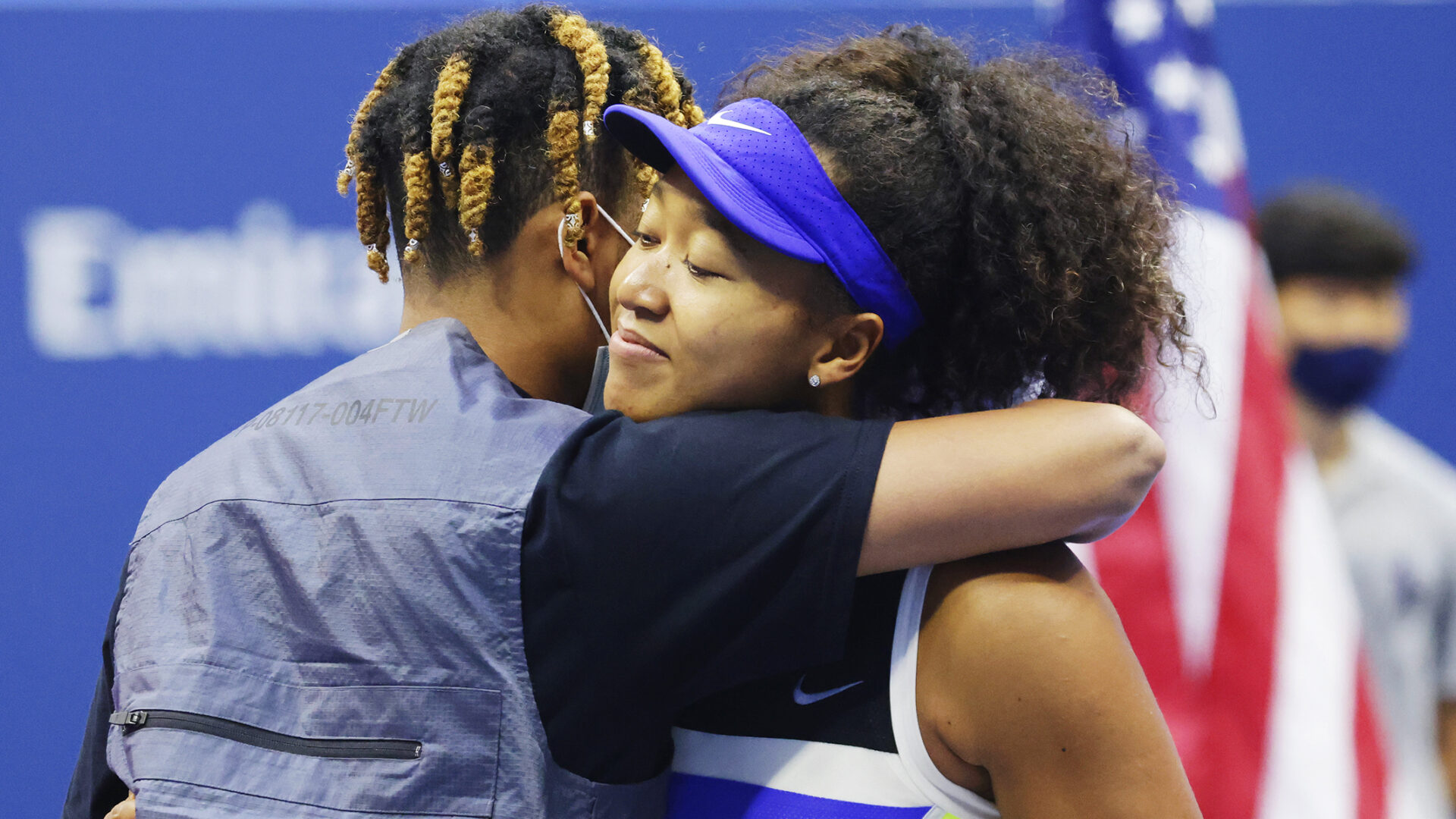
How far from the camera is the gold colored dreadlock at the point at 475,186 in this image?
1.55 m

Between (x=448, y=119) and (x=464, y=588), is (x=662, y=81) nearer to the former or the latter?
(x=448, y=119)

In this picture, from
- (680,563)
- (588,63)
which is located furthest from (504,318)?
(680,563)

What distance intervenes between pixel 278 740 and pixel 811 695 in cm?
53

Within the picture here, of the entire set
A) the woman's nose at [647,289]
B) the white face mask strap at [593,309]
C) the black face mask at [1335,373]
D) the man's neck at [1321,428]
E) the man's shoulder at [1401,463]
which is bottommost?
the man's shoulder at [1401,463]

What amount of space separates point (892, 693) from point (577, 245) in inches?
28.5

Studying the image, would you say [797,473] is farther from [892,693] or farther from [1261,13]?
[1261,13]

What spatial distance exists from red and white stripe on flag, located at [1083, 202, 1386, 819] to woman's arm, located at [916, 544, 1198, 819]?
1.45m

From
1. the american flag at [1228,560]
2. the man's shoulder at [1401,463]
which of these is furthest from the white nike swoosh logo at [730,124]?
the man's shoulder at [1401,463]

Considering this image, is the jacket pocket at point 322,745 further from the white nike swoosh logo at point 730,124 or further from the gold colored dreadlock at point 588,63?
the gold colored dreadlock at point 588,63

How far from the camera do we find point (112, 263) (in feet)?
11.2

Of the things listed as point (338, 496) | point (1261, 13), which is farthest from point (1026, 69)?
point (1261, 13)

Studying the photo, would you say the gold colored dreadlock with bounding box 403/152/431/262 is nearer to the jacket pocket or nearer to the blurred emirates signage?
the jacket pocket

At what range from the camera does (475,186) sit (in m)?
1.56

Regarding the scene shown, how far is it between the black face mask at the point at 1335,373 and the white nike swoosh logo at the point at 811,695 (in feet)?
Answer: 8.40
